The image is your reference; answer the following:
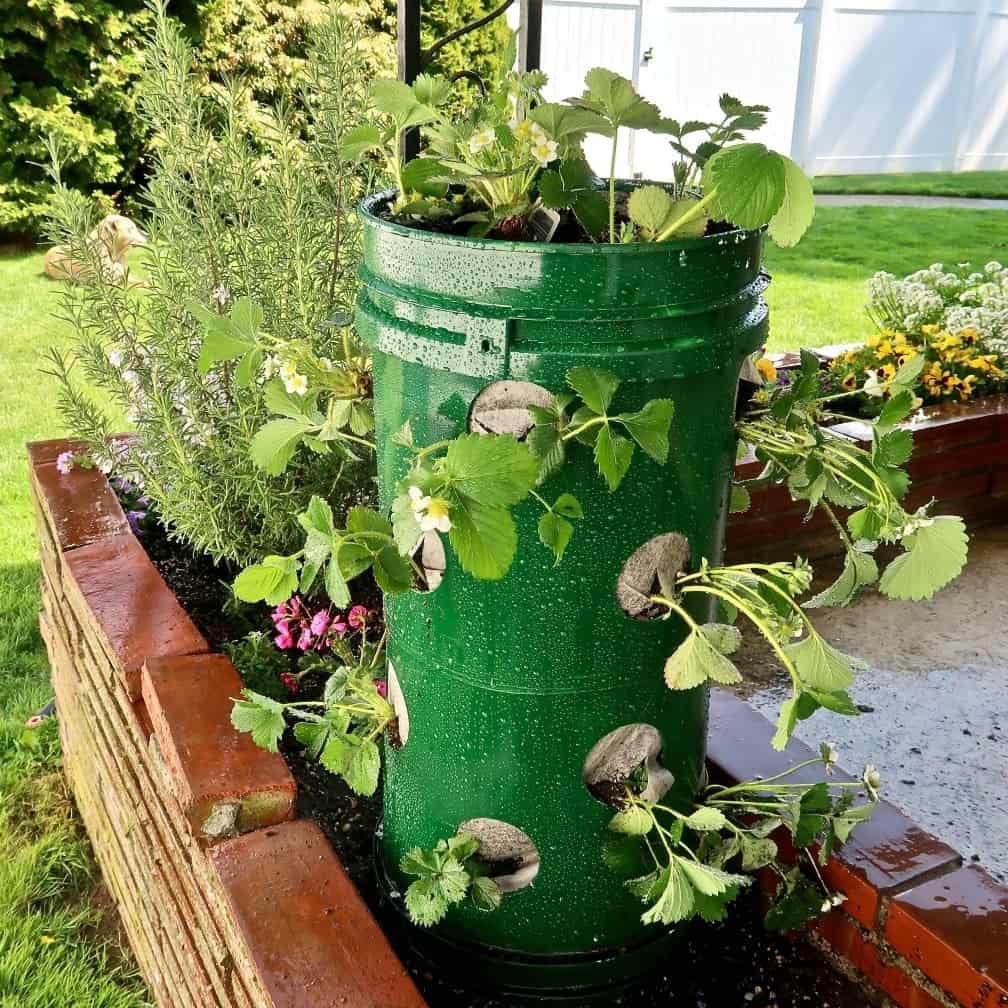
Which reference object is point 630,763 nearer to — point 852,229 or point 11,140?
point 11,140

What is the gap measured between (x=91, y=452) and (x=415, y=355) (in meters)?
1.70

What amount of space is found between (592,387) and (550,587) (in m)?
0.29

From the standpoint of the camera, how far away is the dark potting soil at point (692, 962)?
1.56 meters

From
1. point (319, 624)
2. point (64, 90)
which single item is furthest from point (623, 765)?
point (64, 90)

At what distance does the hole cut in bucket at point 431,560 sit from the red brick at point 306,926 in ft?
1.39

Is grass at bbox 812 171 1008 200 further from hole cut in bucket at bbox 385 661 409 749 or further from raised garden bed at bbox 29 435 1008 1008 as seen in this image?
hole cut in bucket at bbox 385 661 409 749

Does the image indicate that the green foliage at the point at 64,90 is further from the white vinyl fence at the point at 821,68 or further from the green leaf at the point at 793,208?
the green leaf at the point at 793,208

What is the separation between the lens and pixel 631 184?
5.06 feet

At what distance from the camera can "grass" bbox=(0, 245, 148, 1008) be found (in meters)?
2.18

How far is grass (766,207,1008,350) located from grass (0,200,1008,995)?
0.07 ft

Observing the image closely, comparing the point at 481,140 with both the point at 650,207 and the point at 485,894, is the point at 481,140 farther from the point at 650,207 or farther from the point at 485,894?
the point at 485,894

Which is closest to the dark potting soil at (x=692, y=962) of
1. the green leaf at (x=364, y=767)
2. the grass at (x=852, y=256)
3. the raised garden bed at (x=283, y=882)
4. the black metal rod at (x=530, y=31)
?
the raised garden bed at (x=283, y=882)

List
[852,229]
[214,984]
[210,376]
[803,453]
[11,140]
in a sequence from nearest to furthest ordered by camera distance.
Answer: [803,453]
[214,984]
[210,376]
[11,140]
[852,229]

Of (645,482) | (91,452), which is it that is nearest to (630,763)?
(645,482)
